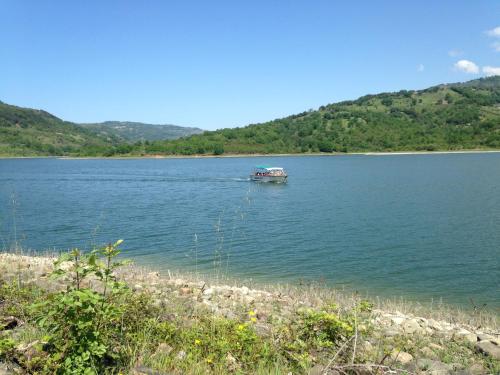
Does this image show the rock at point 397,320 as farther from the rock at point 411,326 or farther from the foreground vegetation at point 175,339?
the foreground vegetation at point 175,339

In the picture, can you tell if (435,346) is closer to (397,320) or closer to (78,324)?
(397,320)

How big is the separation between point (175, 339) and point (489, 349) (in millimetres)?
6399

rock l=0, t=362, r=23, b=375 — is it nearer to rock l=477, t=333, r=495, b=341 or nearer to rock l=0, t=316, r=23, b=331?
rock l=0, t=316, r=23, b=331

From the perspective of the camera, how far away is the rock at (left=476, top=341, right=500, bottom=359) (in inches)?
328

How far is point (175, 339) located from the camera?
6.76m

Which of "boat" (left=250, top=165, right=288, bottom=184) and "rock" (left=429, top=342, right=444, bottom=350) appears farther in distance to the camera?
"boat" (left=250, top=165, right=288, bottom=184)

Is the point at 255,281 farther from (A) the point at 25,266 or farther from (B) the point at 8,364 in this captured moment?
(B) the point at 8,364

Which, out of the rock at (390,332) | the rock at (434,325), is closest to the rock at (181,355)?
the rock at (390,332)

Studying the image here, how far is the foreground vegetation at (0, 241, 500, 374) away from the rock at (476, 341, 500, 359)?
35 mm

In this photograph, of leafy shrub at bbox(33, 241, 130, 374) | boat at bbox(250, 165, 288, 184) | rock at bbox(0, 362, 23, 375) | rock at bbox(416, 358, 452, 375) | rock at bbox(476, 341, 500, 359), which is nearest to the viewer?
rock at bbox(0, 362, 23, 375)

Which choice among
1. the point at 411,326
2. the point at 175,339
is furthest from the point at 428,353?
the point at 175,339

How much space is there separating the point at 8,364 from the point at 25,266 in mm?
10375

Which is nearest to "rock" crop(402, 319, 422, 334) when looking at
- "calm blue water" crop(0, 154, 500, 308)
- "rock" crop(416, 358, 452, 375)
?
"rock" crop(416, 358, 452, 375)

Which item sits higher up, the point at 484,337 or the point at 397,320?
the point at 484,337
